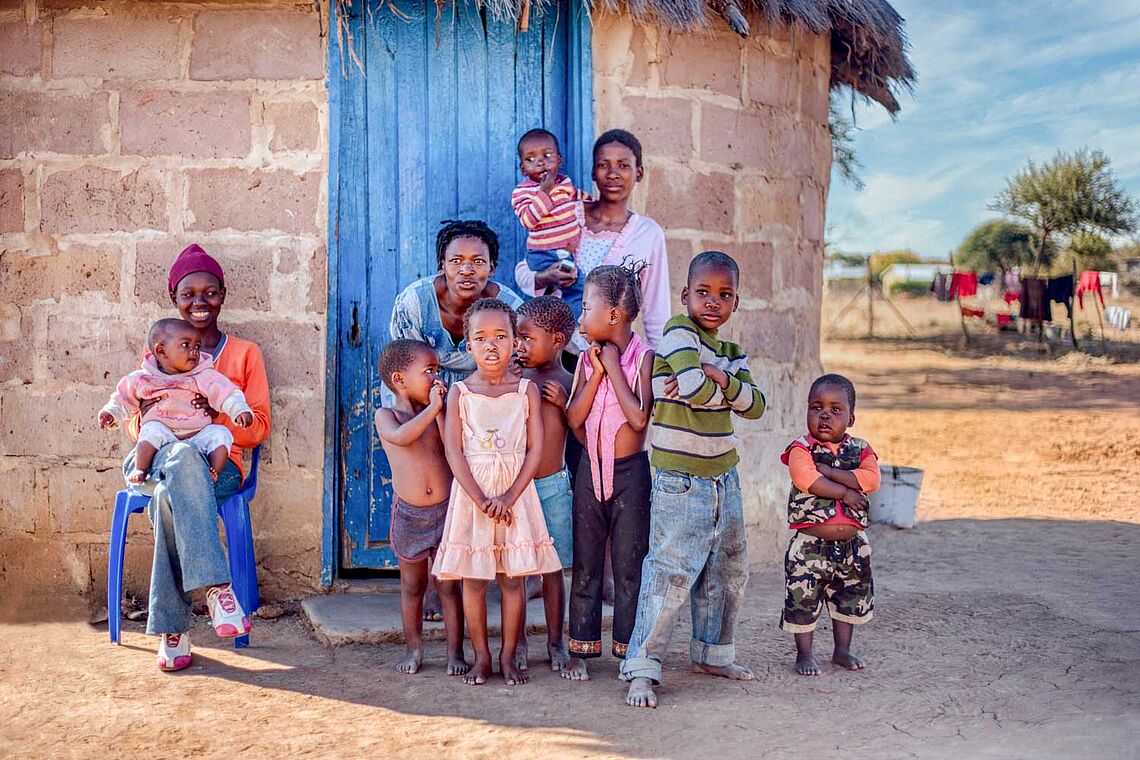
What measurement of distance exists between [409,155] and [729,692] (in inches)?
106

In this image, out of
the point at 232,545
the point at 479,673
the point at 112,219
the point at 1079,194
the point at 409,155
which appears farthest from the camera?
the point at 1079,194

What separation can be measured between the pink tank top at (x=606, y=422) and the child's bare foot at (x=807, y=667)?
0.88 metres

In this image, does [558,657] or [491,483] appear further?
[558,657]

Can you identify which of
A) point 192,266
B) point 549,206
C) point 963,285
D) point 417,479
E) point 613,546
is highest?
point 963,285

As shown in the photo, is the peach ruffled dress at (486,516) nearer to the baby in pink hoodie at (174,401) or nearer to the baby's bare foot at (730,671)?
the baby's bare foot at (730,671)

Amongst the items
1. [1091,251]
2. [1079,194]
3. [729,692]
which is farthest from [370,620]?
[1091,251]

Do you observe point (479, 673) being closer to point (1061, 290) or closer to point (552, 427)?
point (552, 427)

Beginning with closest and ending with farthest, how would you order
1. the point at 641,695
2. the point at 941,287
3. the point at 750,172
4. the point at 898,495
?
the point at 641,695 < the point at 750,172 < the point at 898,495 < the point at 941,287

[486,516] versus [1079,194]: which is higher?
[1079,194]

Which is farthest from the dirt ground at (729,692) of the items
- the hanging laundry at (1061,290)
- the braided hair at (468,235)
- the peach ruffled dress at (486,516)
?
the hanging laundry at (1061,290)

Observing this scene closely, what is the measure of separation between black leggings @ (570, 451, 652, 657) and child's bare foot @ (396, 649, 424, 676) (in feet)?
1.75

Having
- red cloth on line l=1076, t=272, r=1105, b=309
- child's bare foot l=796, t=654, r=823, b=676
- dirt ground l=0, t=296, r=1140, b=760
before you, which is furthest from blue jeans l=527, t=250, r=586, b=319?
red cloth on line l=1076, t=272, r=1105, b=309

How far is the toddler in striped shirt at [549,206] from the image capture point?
13.7 feet

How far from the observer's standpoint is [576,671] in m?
3.52
